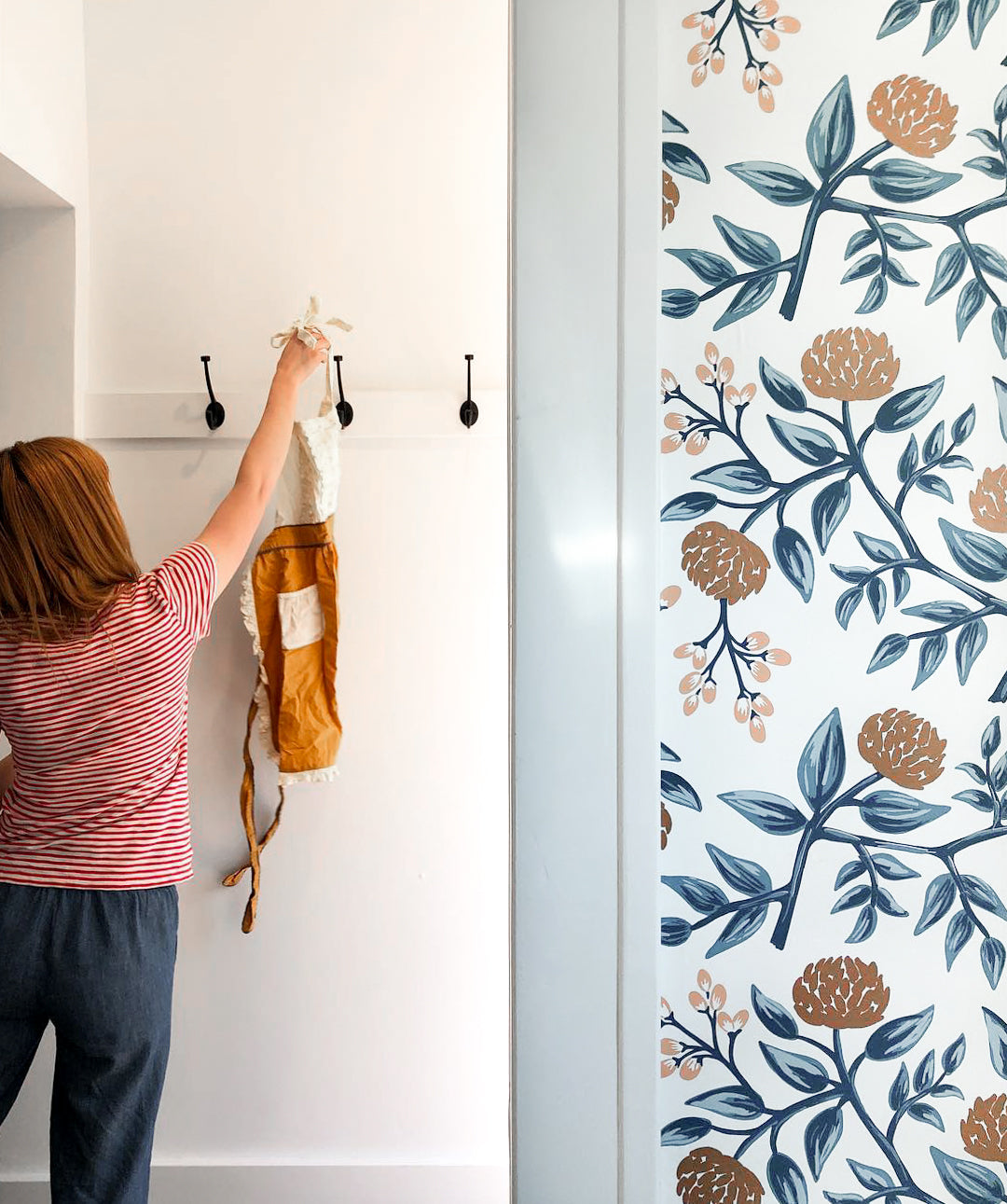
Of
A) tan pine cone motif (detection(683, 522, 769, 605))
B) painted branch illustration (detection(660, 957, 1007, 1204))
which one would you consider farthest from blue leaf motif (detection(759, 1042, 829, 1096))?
tan pine cone motif (detection(683, 522, 769, 605))

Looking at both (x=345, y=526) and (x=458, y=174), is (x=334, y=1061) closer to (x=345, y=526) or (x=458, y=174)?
(x=345, y=526)

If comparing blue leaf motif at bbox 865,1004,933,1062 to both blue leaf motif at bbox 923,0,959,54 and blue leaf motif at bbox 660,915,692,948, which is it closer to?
blue leaf motif at bbox 660,915,692,948

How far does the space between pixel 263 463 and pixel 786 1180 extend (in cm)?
111

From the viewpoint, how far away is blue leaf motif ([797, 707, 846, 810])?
43 centimetres

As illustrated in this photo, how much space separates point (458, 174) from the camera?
4.86 ft

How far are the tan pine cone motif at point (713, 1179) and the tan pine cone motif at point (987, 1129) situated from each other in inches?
4.2

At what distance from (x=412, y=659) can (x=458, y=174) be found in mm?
829

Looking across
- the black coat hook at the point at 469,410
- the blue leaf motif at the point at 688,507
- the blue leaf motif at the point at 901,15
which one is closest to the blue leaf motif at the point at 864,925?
the blue leaf motif at the point at 688,507

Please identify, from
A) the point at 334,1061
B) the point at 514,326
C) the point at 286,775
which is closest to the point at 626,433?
the point at 514,326

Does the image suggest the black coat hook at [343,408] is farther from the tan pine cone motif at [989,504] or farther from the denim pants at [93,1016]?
the tan pine cone motif at [989,504]

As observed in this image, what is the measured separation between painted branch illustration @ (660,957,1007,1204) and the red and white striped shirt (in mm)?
887

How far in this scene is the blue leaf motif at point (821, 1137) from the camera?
43cm

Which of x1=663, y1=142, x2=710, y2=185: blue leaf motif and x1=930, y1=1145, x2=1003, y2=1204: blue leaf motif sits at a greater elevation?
x1=663, y1=142, x2=710, y2=185: blue leaf motif

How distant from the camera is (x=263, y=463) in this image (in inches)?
50.9
